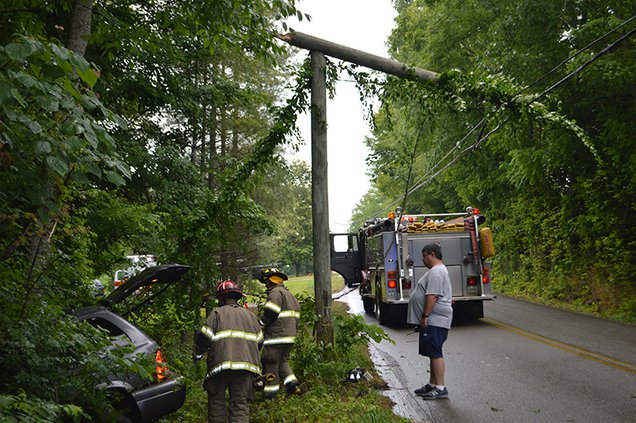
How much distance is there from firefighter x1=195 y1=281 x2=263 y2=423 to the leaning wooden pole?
2.92 m

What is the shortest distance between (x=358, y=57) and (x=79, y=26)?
13.8 ft

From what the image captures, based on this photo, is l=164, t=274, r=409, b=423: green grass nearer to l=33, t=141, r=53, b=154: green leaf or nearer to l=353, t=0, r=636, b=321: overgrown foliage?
l=353, t=0, r=636, b=321: overgrown foliage

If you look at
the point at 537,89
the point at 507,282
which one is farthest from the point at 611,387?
the point at 507,282

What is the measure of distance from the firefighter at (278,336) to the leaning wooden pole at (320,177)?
1100 mm

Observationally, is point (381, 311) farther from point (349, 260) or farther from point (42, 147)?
point (42, 147)

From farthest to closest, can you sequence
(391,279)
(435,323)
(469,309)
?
(469,309)
(391,279)
(435,323)

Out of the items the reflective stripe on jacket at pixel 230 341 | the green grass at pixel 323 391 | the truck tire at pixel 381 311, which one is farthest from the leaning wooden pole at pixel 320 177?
the truck tire at pixel 381 311

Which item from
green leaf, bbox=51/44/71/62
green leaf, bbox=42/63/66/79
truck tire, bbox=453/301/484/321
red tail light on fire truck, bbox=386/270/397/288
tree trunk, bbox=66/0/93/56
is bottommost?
truck tire, bbox=453/301/484/321

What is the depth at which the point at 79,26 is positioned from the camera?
6539mm

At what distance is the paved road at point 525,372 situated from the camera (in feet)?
19.7

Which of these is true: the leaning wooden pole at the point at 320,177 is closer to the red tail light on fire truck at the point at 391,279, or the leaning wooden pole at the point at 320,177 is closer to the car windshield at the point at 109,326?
the car windshield at the point at 109,326

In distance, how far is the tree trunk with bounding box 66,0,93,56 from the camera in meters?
6.46

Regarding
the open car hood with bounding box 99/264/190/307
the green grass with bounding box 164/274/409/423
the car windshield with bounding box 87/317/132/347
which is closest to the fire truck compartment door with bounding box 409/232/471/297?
the green grass with bounding box 164/274/409/423

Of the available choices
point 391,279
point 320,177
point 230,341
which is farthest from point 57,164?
point 391,279
